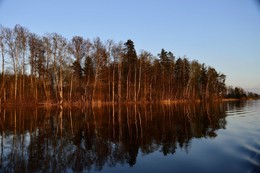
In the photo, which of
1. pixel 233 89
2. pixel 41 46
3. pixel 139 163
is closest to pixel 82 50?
pixel 41 46

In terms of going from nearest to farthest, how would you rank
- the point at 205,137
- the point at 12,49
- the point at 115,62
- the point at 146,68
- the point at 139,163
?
the point at 139,163, the point at 205,137, the point at 12,49, the point at 115,62, the point at 146,68

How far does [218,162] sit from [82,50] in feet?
162

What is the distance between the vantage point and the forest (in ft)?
160

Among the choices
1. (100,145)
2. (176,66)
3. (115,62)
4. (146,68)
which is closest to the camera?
(100,145)

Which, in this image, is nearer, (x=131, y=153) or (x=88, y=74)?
(x=131, y=153)

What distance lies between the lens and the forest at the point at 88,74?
4872 centimetres

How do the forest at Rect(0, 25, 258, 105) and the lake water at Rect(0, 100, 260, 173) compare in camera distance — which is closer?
the lake water at Rect(0, 100, 260, 173)

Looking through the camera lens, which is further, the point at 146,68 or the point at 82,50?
the point at 146,68

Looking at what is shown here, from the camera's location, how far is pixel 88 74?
60906 mm

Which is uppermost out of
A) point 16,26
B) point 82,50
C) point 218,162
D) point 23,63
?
point 16,26

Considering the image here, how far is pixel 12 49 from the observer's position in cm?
4706

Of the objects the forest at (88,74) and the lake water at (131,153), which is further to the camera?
the forest at (88,74)

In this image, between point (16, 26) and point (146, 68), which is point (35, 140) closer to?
point (16, 26)

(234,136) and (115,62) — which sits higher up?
(115,62)
